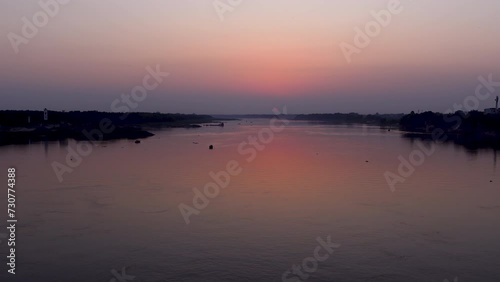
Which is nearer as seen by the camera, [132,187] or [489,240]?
[489,240]

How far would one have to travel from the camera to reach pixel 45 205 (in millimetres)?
16422

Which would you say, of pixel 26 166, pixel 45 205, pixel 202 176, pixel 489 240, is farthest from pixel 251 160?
pixel 489 240

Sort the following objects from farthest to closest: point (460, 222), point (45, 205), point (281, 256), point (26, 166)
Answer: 1. point (26, 166)
2. point (45, 205)
3. point (460, 222)
4. point (281, 256)

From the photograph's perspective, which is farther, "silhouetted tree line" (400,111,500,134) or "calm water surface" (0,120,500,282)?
"silhouetted tree line" (400,111,500,134)

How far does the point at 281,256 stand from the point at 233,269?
147 cm

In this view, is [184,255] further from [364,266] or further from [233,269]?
[364,266]

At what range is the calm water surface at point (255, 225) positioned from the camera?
10.5m

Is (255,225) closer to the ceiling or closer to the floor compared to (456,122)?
closer to the floor

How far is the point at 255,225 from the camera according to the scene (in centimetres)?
1409

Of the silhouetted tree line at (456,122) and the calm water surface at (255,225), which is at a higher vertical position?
the silhouetted tree line at (456,122)

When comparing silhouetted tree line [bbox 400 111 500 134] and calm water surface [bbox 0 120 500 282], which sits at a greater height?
silhouetted tree line [bbox 400 111 500 134]

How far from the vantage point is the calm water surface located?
10.5m

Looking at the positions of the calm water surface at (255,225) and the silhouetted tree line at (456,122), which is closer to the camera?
the calm water surface at (255,225)

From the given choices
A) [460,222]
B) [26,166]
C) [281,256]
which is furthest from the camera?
[26,166]
